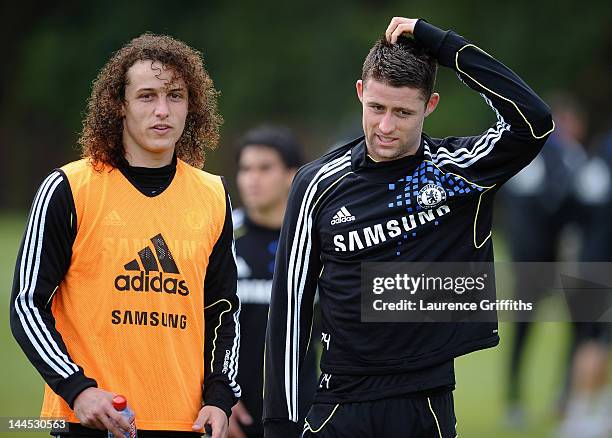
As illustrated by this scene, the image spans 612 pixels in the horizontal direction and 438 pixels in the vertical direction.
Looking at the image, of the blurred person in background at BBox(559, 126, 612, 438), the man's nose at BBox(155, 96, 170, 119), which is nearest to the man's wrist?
the man's nose at BBox(155, 96, 170, 119)

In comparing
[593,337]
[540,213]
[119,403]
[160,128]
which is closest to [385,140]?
[160,128]

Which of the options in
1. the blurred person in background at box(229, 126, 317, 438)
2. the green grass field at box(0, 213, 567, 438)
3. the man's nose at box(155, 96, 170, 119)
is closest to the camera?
the man's nose at box(155, 96, 170, 119)

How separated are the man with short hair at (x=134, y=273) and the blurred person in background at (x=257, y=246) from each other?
Answer: 123 cm

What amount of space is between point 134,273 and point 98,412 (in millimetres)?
543

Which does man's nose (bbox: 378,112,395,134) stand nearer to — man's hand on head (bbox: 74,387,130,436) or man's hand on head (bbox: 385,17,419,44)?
man's hand on head (bbox: 385,17,419,44)

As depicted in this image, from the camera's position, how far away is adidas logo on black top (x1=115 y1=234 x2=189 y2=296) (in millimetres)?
4043

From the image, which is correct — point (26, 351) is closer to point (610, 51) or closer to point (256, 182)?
point (256, 182)

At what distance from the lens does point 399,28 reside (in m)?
4.25

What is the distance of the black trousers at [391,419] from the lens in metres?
4.12

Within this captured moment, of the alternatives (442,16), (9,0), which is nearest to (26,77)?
(9,0)

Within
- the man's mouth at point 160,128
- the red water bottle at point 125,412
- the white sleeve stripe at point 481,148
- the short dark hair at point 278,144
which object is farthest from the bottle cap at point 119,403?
the short dark hair at point 278,144

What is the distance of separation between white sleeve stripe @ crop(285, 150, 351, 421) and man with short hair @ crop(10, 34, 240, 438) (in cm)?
22

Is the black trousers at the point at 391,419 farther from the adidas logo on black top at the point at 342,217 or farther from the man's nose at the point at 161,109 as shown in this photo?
the man's nose at the point at 161,109

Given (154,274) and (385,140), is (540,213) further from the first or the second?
(154,274)
